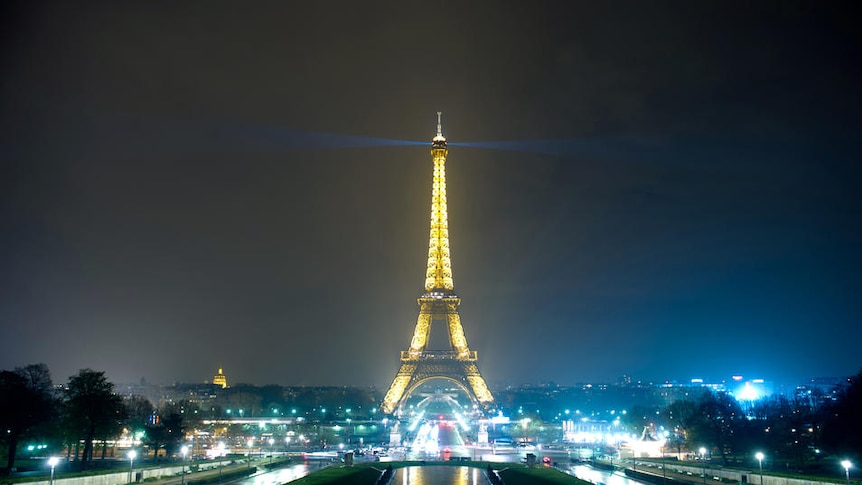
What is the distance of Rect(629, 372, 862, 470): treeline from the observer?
206 feet

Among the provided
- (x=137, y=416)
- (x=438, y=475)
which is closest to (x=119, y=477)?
(x=438, y=475)

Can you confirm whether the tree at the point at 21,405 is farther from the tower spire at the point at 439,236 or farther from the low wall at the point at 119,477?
the tower spire at the point at 439,236

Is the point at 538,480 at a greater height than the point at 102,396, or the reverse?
the point at 102,396

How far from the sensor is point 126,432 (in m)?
104

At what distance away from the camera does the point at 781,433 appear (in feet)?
262

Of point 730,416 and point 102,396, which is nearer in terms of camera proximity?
point 102,396

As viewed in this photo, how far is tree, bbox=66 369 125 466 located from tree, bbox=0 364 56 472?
1.98 metres

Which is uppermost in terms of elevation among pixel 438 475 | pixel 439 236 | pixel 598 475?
pixel 439 236

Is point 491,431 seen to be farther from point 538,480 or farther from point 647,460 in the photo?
point 538,480

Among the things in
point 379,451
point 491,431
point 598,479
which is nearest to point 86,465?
point 379,451

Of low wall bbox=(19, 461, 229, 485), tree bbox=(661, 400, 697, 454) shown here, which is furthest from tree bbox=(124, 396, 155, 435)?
tree bbox=(661, 400, 697, 454)

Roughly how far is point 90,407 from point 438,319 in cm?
6290

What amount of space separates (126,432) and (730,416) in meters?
75.3

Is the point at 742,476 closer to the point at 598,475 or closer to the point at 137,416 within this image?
the point at 598,475
